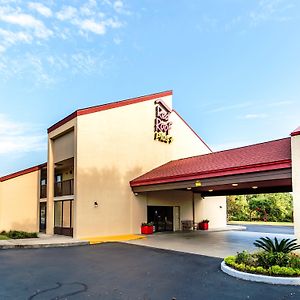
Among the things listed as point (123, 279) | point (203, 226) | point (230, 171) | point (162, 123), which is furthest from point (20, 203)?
point (123, 279)

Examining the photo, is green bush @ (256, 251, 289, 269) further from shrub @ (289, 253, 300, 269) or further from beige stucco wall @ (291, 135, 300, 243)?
beige stucco wall @ (291, 135, 300, 243)

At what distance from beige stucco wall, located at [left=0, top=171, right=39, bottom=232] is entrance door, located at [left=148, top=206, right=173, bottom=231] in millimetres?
8187

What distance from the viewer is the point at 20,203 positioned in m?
22.3

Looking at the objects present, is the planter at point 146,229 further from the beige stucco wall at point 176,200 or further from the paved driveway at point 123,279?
the paved driveway at point 123,279

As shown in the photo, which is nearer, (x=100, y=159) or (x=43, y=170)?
(x=100, y=159)

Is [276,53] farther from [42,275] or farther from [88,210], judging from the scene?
[42,275]

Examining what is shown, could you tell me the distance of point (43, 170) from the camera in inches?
934

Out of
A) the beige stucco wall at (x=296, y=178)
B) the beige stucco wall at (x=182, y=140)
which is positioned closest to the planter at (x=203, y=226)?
the beige stucco wall at (x=182, y=140)

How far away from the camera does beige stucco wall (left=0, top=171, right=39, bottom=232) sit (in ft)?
69.8

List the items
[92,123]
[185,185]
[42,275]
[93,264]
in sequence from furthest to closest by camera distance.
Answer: [92,123] → [185,185] → [93,264] → [42,275]

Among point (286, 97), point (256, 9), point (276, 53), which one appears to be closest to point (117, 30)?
point (256, 9)

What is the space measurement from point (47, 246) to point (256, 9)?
14.5m

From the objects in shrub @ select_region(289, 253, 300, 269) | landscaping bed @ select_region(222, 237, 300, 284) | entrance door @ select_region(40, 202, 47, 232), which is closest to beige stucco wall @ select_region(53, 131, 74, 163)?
entrance door @ select_region(40, 202, 47, 232)

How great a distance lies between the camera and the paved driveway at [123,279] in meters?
7.20
